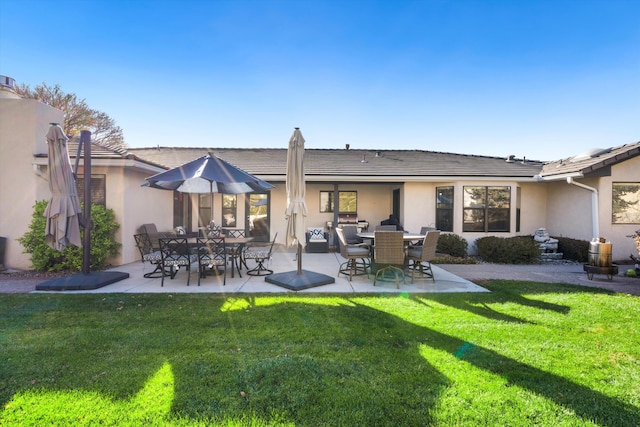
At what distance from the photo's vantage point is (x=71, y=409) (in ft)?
7.60

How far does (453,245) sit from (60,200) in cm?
1111

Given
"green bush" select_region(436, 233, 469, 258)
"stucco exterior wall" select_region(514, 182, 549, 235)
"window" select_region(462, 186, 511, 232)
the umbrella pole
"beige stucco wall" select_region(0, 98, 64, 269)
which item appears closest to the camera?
the umbrella pole

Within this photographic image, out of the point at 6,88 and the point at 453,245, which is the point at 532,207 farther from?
the point at 6,88

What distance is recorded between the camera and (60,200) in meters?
5.74

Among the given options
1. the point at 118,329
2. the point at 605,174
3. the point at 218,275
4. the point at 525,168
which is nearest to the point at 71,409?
the point at 118,329

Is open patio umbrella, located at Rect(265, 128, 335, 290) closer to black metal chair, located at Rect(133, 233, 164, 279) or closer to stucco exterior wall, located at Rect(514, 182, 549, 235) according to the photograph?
black metal chair, located at Rect(133, 233, 164, 279)

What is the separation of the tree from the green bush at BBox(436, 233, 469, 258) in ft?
68.7

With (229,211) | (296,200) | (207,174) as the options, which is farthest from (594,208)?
(229,211)

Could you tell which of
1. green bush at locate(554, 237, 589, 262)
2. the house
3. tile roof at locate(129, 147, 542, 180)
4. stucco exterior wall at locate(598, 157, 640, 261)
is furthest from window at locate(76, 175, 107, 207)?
stucco exterior wall at locate(598, 157, 640, 261)

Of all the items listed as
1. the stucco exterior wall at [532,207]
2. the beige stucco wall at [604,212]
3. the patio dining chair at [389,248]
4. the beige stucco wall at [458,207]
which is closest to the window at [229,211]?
the beige stucco wall at [458,207]

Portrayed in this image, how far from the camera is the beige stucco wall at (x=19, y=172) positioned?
7.85 metres

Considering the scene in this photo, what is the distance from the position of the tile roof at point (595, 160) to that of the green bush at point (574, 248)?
227cm

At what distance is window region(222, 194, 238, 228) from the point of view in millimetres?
13188

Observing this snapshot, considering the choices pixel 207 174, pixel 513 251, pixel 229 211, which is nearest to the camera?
pixel 207 174
